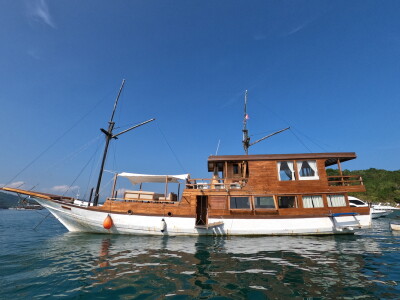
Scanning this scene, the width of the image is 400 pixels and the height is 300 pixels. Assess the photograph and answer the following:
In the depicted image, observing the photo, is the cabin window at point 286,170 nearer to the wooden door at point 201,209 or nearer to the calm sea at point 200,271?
the calm sea at point 200,271

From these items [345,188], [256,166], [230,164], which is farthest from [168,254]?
[345,188]

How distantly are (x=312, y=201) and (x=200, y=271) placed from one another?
1121 cm

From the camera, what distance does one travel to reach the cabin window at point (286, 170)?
1508 cm

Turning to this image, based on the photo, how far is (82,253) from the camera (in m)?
9.40

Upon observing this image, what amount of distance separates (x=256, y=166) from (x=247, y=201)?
278 centimetres

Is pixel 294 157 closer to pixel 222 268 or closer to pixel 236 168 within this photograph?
pixel 236 168

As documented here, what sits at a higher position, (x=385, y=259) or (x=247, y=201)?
(x=247, y=201)

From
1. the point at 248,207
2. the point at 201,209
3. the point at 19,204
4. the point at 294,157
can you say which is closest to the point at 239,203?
the point at 248,207

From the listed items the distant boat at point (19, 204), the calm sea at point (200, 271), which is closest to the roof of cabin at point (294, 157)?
the calm sea at point (200, 271)

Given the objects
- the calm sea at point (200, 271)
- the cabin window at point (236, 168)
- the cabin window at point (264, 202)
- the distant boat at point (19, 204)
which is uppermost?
the cabin window at point (236, 168)

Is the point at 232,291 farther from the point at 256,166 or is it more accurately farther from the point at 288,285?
the point at 256,166

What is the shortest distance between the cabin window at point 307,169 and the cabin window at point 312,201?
1431 millimetres

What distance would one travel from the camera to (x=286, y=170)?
50.2 ft

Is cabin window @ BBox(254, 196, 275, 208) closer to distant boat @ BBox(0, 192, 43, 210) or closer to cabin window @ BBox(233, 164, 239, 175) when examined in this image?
cabin window @ BBox(233, 164, 239, 175)
